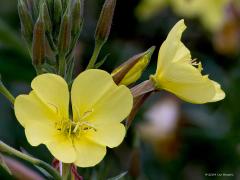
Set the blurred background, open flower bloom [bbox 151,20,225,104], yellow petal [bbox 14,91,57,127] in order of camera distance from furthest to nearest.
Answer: the blurred background < open flower bloom [bbox 151,20,225,104] < yellow petal [bbox 14,91,57,127]

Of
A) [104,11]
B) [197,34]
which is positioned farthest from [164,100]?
[104,11]

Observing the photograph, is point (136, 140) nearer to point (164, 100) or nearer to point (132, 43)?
point (164, 100)

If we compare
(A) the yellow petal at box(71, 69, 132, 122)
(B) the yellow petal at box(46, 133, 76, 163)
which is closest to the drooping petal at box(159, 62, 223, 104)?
(A) the yellow petal at box(71, 69, 132, 122)

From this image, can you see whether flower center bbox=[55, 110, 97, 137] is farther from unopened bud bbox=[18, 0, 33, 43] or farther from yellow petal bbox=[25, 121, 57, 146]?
unopened bud bbox=[18, 0, 33, 43]

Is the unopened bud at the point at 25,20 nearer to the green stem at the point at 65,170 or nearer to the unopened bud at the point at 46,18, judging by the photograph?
the unopened bud at the point at 46,18

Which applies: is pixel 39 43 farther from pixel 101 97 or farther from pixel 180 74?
pixel 180 74
